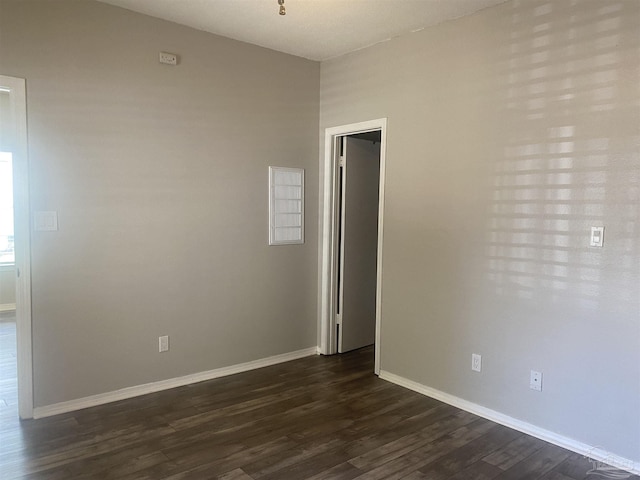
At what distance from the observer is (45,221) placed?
2.88 meters

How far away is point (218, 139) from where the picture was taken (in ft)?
11.8

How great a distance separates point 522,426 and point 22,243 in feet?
11.0

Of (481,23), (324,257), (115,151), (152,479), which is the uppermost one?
(481,23)

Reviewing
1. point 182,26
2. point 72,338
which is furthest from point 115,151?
point 72,338

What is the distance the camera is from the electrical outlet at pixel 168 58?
129 inches

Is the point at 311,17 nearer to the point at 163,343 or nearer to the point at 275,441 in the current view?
the point at 163,343

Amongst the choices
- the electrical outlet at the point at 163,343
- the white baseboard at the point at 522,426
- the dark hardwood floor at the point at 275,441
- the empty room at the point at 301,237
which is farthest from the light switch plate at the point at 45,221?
the white baseboard at the point at 522,426

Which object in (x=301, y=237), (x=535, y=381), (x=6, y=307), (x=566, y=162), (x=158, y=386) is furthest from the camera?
(x=6, y=307)

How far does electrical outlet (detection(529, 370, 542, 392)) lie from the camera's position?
2754mm

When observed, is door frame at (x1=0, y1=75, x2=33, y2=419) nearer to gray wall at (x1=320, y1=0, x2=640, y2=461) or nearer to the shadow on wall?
gray wall at (x1=320, y1=0, x2=640, y2=461)

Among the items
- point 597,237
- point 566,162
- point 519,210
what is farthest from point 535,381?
point 566,162

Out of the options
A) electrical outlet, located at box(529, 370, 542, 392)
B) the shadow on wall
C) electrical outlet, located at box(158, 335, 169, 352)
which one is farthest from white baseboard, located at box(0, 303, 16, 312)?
electrical outlet, located at box(529, 370, 542, 392)

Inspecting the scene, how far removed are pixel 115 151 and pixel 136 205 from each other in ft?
→ 1.30

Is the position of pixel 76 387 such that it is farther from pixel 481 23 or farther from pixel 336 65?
pixel 481 23
